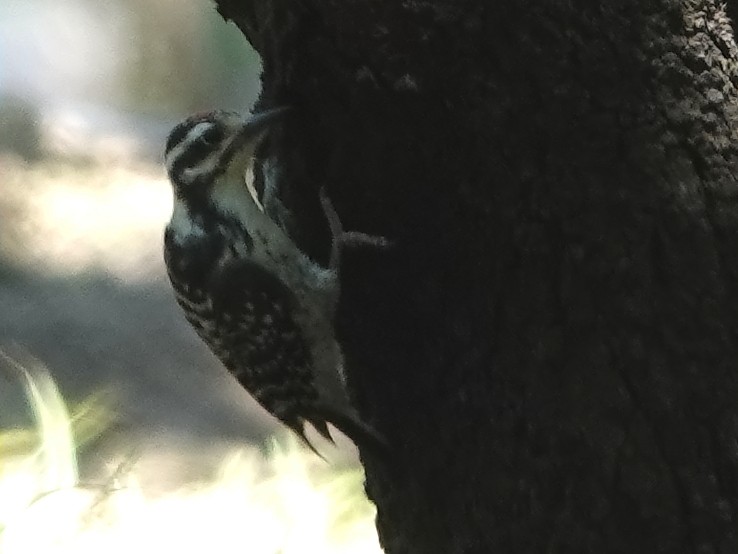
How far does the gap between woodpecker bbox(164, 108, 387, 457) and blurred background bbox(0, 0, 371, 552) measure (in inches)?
64.7

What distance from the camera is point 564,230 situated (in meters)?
1.07

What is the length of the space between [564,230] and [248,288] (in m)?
0.66

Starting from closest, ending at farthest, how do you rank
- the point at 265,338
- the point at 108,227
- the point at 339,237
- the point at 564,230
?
the point at 564,230
the point at 339,237
the point at 265,338
the point at 108,227

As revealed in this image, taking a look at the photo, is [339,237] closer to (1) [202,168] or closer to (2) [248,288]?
(2) [248,288]

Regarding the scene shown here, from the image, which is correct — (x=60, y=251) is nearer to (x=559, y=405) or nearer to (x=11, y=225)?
(x=11, y=225)

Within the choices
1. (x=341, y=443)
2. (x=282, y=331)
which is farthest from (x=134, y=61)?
(x=282, y=331)

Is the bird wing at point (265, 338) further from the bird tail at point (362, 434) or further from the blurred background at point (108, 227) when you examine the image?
the blurred background at point (108, 227)

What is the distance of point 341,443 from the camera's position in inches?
127

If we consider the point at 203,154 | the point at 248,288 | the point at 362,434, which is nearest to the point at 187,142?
the point at 203,154

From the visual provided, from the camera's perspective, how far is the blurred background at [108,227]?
330 cm

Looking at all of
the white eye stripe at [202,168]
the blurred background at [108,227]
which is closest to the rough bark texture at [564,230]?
the white eye stripe at [202,168]

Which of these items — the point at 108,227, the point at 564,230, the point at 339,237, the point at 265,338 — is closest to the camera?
the point at 564,230

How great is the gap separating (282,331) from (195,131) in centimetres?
41

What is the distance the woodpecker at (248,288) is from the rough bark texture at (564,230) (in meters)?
0.34
